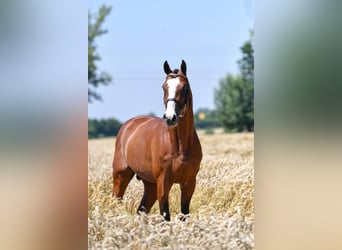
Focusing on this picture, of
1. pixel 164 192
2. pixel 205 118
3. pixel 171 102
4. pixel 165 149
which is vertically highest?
pixel 171 102

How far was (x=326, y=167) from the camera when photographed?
3.62 metres

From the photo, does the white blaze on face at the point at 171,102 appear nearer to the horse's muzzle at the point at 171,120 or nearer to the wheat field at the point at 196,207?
the horse's muzzle at the point at 171,120

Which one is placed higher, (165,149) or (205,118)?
(205,118)

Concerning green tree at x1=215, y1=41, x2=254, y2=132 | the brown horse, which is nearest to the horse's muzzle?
the brown horse

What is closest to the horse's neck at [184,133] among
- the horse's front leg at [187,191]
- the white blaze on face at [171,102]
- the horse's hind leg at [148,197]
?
the white blaze on face at [171,102]

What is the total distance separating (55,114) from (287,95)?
5.02 feet

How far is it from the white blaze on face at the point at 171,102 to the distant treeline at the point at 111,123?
0.61 ft

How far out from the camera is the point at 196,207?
12.6 feet

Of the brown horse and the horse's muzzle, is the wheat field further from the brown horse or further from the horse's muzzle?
the horse's muzzle

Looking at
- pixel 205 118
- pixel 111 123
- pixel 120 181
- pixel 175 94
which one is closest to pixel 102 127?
pixel 111 123

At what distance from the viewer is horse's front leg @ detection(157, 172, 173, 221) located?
3.80 m

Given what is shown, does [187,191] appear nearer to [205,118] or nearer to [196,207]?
[196,207]

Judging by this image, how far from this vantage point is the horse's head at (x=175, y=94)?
369 cm

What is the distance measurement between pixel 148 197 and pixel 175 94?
744mm
